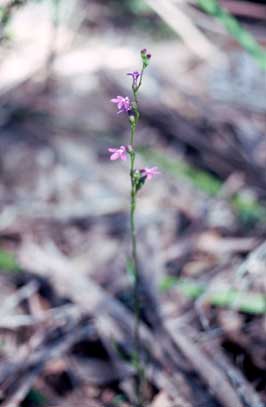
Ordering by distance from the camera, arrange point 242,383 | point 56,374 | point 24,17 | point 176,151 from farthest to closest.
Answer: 1. point 24,17
2. point 176,151
3. point 56,374
4. point 242,383

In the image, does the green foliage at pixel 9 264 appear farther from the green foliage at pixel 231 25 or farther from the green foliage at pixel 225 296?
the green foliage at pixel 231 25

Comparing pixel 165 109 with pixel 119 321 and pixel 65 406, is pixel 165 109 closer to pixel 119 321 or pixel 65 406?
pixel 119 321

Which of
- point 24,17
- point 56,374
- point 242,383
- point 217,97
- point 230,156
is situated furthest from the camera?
point 24,17

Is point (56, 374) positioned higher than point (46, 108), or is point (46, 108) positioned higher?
point (46, 108)

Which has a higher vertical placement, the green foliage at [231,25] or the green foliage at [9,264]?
the green foliage at [231,25]

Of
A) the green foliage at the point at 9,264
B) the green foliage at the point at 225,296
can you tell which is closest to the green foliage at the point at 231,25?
the green foliage at the point at 225,296

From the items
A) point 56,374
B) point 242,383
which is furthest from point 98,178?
point 242,383

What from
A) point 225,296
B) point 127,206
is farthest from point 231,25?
point 225,296
